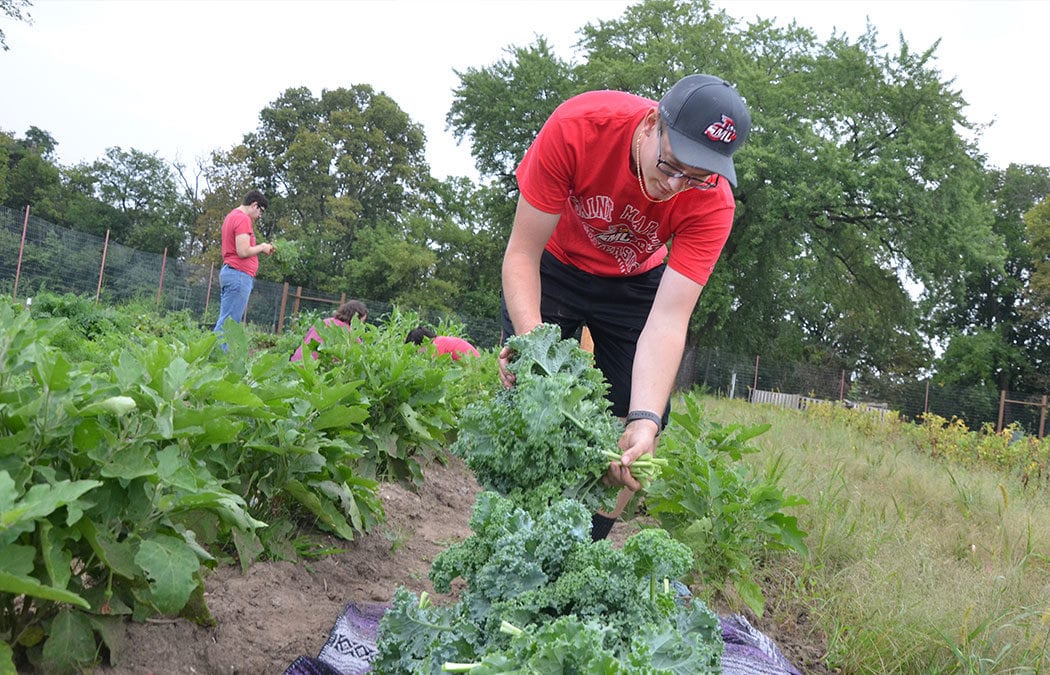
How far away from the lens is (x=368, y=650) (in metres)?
2.69

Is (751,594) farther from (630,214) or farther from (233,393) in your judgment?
(233,393)

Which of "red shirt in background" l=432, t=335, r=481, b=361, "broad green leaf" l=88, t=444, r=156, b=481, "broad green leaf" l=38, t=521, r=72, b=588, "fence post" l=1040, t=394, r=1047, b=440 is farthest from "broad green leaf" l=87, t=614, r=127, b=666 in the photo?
"fence post" l=1040, t=394, r=1047, b=440

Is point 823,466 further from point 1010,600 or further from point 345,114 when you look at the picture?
point 345,114

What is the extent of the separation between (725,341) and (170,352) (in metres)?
30.2

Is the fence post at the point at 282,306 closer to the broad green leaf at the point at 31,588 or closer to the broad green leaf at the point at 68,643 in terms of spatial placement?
the broad green leaf at the point at 68,643

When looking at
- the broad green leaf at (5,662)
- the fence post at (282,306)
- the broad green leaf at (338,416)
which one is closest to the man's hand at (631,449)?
the broad green leaf at (338,416)

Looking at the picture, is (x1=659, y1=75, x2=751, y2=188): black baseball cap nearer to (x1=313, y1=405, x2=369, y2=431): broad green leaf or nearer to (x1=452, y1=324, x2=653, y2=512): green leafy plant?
(x1=452, y1=324, x2=653, y2=512): green leafy plant

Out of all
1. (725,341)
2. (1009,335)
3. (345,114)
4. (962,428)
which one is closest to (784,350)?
(725,341)

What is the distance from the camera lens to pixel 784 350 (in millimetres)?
41094

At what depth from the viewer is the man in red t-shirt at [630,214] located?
2.74 meters

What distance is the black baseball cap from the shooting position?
268cm

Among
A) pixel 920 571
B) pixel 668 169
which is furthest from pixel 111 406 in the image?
pixel 920 571

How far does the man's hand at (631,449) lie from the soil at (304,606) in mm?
1043

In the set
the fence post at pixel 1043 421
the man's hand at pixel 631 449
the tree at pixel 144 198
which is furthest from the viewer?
the tree at pixel 144 198
